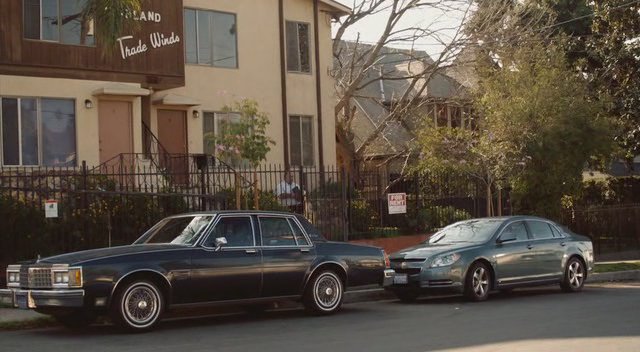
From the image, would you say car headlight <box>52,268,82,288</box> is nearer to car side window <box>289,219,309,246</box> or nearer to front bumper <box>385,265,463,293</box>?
car side window <box>289,219,309,246</box>

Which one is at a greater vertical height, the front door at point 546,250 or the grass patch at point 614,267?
the front door at point 546,250

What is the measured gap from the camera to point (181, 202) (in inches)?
723

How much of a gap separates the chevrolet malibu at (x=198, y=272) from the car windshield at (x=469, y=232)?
2330 mm

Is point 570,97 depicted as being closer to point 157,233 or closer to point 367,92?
point 157,233

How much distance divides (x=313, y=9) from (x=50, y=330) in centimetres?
1885

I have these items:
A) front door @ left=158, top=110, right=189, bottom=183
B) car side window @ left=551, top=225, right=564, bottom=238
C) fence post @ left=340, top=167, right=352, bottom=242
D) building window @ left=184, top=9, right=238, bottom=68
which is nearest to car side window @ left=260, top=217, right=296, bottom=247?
car side window @ left=551, top=225, right=564, bottom=238

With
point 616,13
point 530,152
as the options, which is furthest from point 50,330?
point 616,13

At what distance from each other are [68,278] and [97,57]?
1086cm

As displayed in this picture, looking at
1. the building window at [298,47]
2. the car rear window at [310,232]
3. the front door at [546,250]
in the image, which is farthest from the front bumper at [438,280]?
the building window at [298,47]

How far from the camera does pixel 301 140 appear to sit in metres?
28.4

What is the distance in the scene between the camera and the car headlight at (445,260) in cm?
1461

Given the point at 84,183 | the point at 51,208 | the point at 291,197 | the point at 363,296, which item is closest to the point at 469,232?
the point at 363,296

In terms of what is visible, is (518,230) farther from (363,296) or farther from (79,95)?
(79,95)

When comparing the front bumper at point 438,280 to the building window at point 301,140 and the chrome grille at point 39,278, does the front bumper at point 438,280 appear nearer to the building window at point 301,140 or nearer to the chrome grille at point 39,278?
the chrome grille at point 39,278
